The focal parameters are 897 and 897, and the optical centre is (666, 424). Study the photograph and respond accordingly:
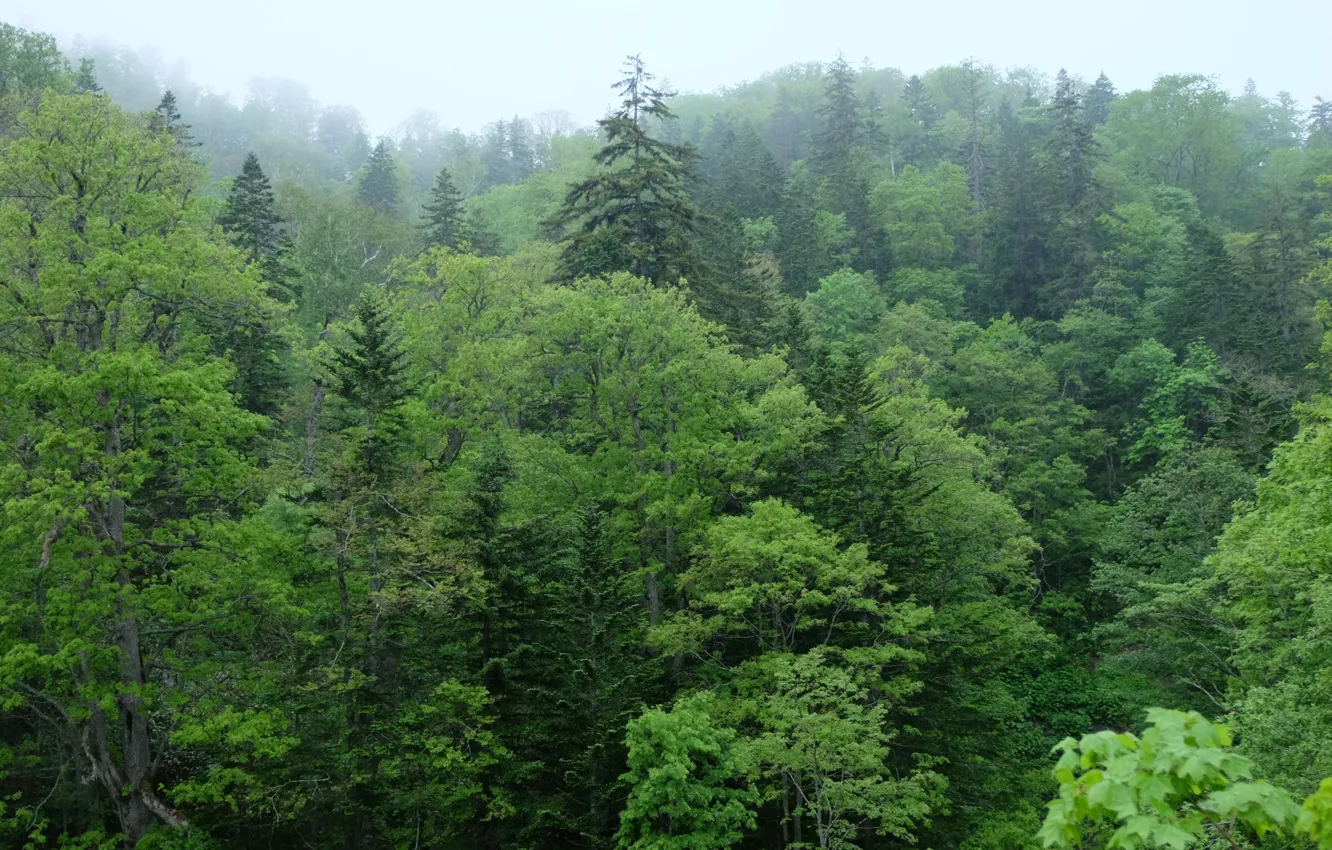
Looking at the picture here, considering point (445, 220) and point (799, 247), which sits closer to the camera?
point (445, 220)

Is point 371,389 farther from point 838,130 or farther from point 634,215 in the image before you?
point 838,130

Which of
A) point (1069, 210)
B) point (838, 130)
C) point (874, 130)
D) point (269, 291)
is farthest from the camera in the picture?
point (874, 130)

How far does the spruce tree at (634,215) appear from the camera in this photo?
30625 millimetres

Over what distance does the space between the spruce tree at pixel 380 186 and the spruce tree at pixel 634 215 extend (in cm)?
3278

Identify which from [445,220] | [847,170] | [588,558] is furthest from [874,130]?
[588,558]

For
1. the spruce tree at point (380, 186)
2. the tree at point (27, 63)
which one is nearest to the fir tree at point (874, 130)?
the spruce tree at point (380, 186)

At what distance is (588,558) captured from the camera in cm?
1916

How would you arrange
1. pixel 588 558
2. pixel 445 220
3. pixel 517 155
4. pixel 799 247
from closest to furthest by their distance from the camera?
1. pixel 588 558
2. pixel 445 220
3. pixel 799 247
4. pixel 517 155

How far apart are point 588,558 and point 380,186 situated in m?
51.4

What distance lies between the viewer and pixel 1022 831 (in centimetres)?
2036

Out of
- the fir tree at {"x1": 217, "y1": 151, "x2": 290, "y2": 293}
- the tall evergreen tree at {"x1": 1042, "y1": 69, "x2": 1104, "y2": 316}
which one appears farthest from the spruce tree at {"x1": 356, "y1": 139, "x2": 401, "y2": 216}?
the tall evergreen tree at {"x1": 1042, "y1": 69, "x2": 1104, "y2": 316}

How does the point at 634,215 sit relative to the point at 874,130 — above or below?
below

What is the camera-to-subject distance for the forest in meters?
16.0

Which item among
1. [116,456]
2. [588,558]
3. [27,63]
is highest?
[27,63]
